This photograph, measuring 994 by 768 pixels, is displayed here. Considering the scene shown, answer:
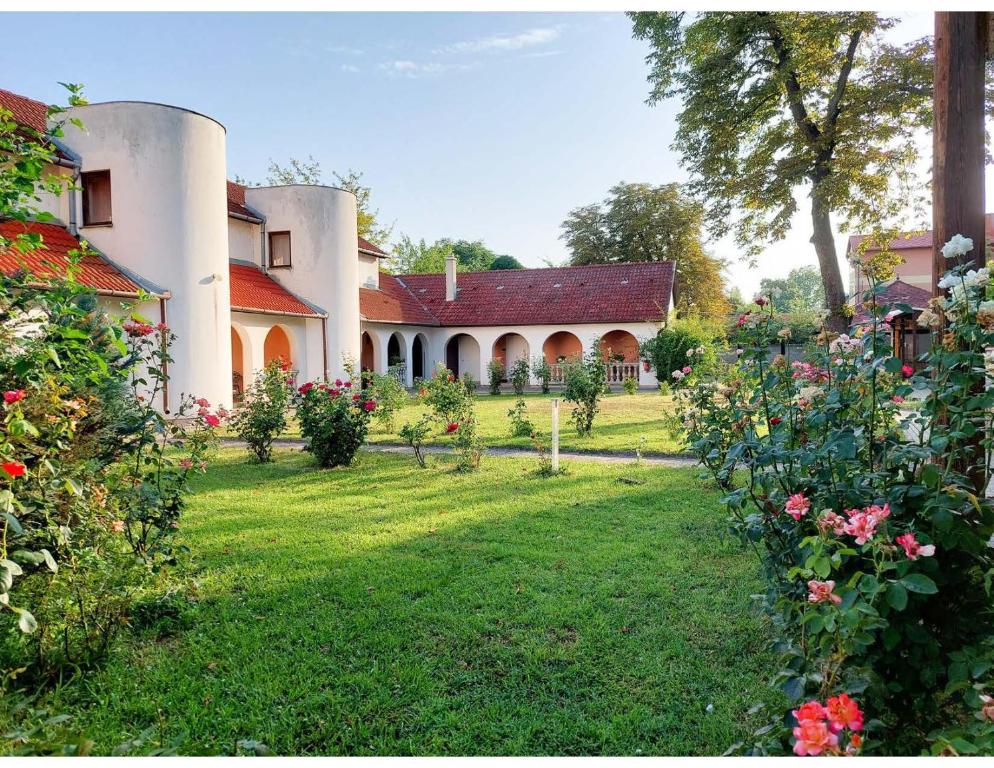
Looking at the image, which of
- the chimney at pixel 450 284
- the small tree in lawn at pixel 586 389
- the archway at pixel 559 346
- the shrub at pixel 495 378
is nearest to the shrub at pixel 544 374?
the shrub at pixel 495 378

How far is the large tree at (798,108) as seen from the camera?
16469 millimetres

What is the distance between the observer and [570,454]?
1066 centimetres

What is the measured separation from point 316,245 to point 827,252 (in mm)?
15621

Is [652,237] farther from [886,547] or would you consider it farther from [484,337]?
[886,547]

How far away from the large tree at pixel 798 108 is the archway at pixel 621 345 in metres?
A: 9.86

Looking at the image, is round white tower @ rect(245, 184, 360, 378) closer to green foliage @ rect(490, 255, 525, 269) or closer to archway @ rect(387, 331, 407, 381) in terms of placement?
archway @ rect(387, 331, 407, 381)

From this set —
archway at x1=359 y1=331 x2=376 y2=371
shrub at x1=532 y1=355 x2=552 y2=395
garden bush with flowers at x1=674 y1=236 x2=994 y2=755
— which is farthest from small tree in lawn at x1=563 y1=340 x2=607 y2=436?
archway at x1=359 y1=331 x2=376 y2=371

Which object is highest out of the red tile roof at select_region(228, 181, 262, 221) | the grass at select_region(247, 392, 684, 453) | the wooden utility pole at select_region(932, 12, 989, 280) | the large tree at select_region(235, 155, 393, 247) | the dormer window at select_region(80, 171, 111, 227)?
the large tree at select_region(235, 155, 393, 247)

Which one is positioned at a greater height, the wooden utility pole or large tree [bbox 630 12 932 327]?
large tree [bbox 630 12 932 327]

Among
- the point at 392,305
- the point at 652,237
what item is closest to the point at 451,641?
the point at 392,305

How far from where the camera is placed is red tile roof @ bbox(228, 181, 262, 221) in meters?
18.7

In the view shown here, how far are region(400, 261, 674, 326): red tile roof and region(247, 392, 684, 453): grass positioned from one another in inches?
303

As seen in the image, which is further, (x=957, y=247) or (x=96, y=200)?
(x=96, y=200)

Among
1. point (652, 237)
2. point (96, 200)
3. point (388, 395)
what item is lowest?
point (388, 395)
